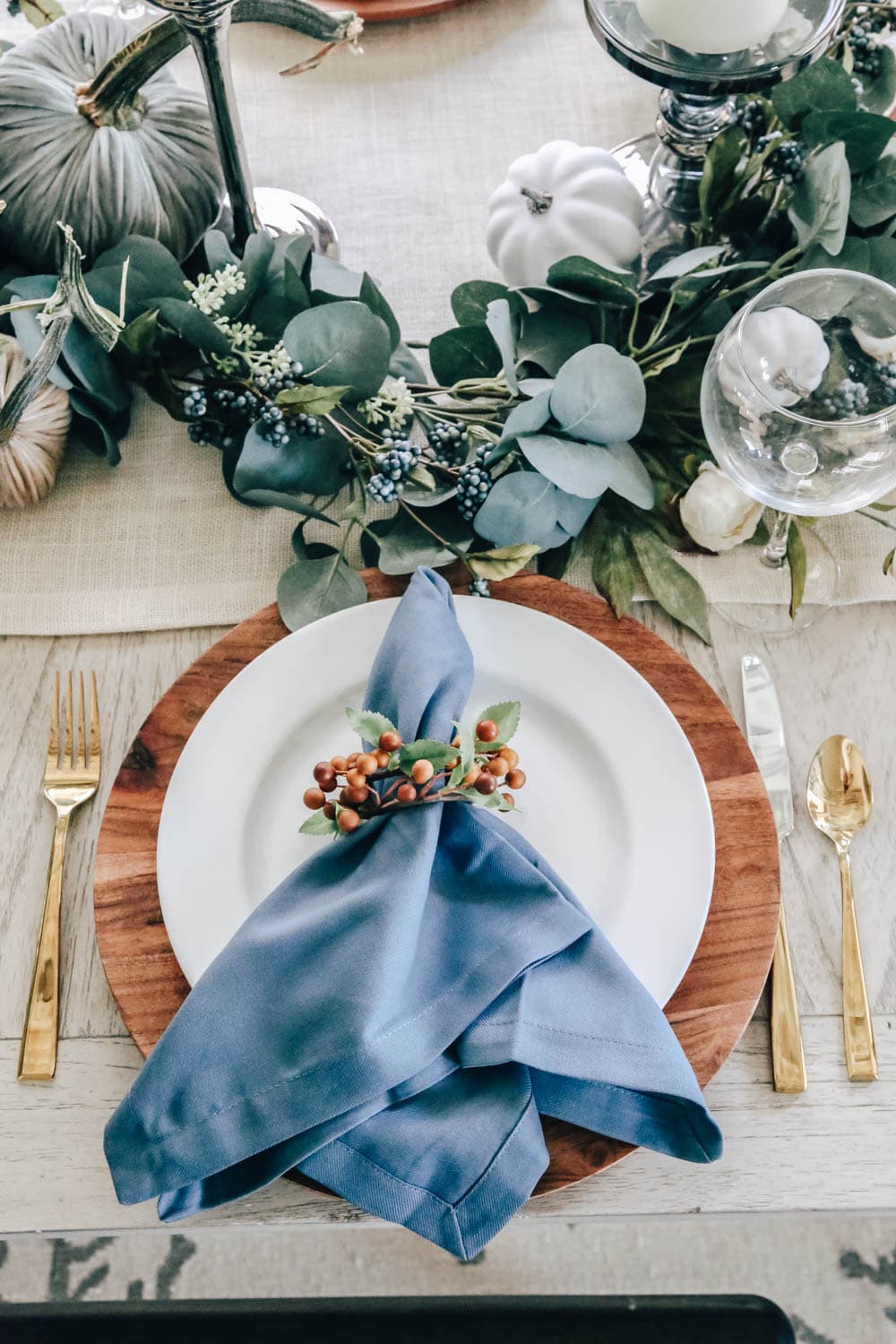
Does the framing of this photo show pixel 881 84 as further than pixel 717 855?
Yes

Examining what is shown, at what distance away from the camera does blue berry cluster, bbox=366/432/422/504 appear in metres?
0.58

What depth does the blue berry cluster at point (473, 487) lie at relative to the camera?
23.2 inches

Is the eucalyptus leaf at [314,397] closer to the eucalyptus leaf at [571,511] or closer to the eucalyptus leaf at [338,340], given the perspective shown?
the eucalyptus leaf at [338,340]

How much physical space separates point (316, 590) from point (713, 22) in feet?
1.26

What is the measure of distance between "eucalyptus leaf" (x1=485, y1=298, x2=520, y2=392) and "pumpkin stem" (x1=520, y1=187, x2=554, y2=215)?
0.28ft

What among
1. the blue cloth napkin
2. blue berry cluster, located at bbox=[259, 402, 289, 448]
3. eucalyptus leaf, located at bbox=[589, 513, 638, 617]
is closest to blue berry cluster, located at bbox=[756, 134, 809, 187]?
eucalyptus leaf, located at bbox=[589, 513, 638, 617]

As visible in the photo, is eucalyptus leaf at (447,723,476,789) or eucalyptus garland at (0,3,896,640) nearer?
eucalyptus leaf at (447,723,476,789)

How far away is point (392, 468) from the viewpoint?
0.59m

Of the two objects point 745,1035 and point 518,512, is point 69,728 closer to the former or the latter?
point 518,512

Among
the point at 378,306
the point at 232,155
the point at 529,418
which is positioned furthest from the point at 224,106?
the point at 529,418

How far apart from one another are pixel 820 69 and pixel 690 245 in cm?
14

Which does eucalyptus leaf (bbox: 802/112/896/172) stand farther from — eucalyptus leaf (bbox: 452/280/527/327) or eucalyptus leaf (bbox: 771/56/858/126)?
eucalyptus leaf (bbox: 452/280/527/327)

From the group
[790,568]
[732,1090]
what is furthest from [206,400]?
[732,1090]

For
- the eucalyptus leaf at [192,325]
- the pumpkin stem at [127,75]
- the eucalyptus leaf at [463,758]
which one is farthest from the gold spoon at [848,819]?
the pumpkin stem at [127,75]
